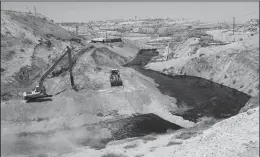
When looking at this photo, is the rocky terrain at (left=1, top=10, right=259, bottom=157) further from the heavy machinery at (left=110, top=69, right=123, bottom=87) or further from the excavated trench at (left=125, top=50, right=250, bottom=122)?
the heavy machinery at (left=110, top=69, right=123, bottom=87)

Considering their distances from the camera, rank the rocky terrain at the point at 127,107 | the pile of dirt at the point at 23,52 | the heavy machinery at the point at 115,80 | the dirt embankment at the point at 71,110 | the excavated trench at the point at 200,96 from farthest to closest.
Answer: the pile of dirt at the point at 23,52, the heavy machinery at the point at 115,80, the excavated trench at the point at 200,96, the dirt embankment at the point at 71,110, the rocky terrain at the point at 127,107

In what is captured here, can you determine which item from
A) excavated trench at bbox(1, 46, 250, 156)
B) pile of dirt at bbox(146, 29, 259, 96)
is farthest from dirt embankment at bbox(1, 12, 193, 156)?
pile of dirt at bbox(146, 29, 259, 96)

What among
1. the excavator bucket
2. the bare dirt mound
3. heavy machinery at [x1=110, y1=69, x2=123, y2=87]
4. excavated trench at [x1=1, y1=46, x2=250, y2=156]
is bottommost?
excavated trench at [x1=1, y1=46, x2=250, y2=156]

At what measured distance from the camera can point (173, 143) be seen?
81.0 ft

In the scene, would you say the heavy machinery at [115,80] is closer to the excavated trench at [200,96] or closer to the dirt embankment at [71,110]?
the dirt embankment at [71,110]

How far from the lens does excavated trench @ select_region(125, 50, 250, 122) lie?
34281 mm

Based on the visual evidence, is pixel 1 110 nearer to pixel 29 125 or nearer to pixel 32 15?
pixel 29 125

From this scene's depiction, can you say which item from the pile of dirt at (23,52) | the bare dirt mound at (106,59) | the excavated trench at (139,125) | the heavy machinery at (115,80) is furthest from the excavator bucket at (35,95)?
the bare dirt mound at (106,59)

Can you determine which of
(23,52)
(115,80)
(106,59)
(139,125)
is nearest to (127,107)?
(139,125)

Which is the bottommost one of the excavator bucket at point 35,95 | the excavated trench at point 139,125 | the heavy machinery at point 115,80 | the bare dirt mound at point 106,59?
the excavated trench at point 139,125

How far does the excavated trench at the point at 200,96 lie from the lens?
3428cm

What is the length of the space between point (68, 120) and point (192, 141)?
15146 millimetres

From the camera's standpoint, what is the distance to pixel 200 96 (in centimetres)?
4050

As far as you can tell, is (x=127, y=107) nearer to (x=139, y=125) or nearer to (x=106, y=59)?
(x=139, y=125)
